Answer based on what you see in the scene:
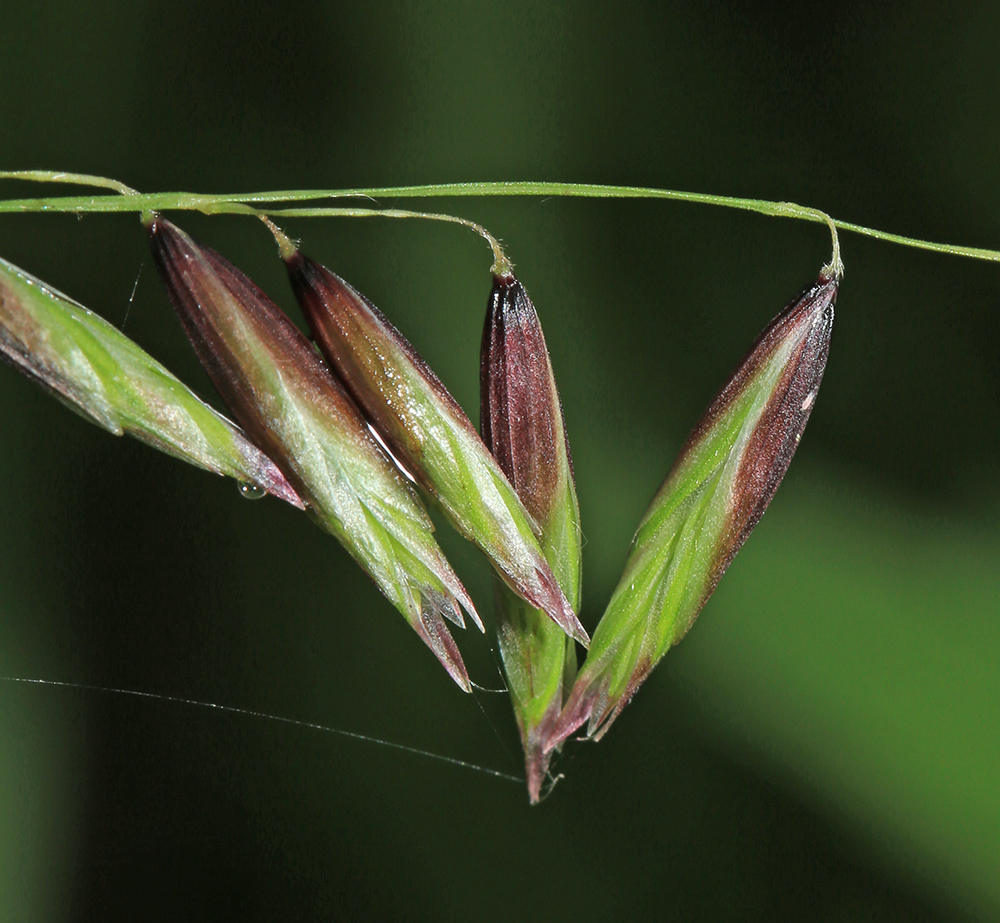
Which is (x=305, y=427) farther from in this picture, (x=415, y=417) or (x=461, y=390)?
(x=461, y=390)

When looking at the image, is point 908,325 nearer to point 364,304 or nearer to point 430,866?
point 364,304

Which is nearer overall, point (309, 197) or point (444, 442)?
point (309, 197)

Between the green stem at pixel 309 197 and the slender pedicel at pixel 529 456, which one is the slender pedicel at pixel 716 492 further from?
the green stem at pixel 309 197

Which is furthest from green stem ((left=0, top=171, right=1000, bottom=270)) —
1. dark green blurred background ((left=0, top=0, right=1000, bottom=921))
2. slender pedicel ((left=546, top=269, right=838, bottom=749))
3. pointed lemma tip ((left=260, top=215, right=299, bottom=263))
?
→ dark green blurred background ((left=0, top=0, right=1000, bottom=921))

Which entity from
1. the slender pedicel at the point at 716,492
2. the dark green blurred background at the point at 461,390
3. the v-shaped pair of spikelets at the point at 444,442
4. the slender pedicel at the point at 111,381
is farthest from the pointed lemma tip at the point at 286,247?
the dark green blurred background at the point at 461,390

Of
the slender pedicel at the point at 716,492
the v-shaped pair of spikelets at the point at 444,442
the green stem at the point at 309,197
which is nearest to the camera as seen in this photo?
the green stem at the point at 309,197

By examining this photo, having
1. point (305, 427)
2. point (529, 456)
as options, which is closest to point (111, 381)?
point (305, 427)

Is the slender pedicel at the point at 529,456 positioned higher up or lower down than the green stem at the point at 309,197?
lower down
